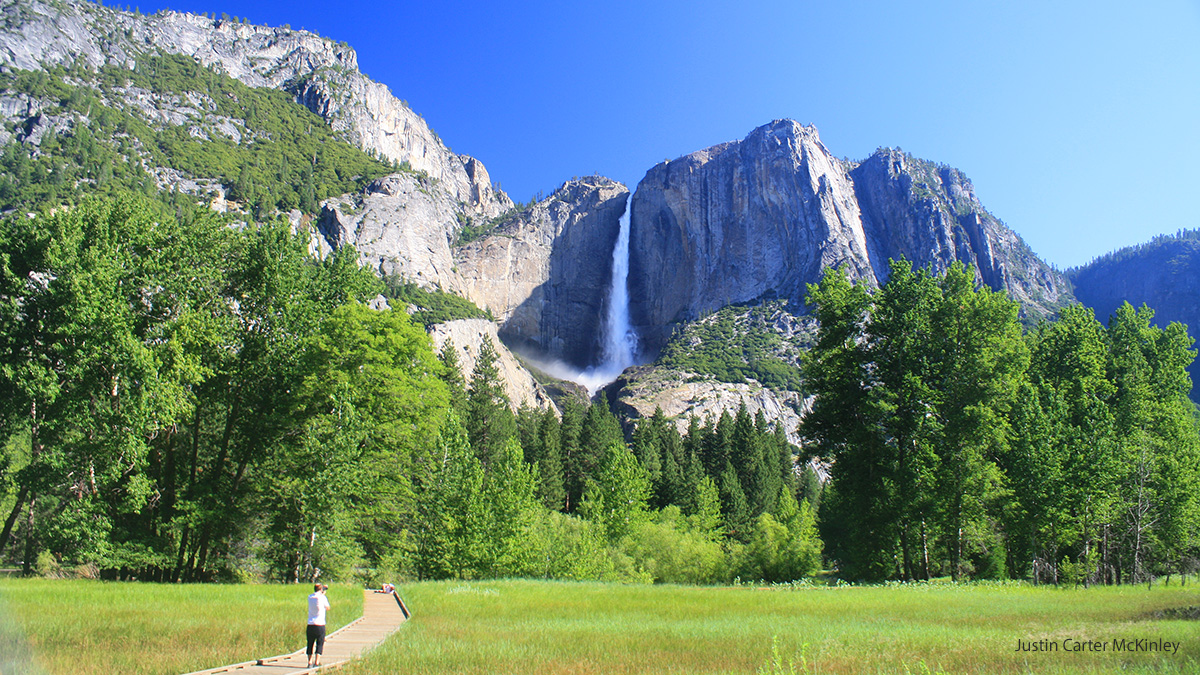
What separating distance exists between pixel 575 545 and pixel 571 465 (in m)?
26.1

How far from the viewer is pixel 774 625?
12.5 meters

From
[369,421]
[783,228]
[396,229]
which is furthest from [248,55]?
[369,421]

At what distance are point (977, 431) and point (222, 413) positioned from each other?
28.1m

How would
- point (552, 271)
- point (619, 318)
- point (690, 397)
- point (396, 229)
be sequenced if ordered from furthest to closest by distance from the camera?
point (552, 271) → point (619, 318) → point (396, 229) → point (690, 397)

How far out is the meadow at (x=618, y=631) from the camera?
888 cm

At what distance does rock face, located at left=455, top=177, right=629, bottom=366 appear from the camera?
15125cm

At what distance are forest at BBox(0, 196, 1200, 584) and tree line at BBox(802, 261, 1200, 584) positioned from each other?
0.11 meters

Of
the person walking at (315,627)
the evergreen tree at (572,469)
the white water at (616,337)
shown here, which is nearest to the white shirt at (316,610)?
the person walking at (315,627)

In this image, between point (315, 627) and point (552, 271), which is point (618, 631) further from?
point (552, 271)

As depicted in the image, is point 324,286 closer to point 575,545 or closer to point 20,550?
point 575,545

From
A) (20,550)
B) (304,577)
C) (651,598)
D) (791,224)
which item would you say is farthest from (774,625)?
(791,224)

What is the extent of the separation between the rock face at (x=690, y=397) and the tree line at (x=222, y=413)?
2652 inches

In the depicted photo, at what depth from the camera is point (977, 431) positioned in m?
22.2

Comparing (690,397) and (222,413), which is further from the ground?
(690,397)
